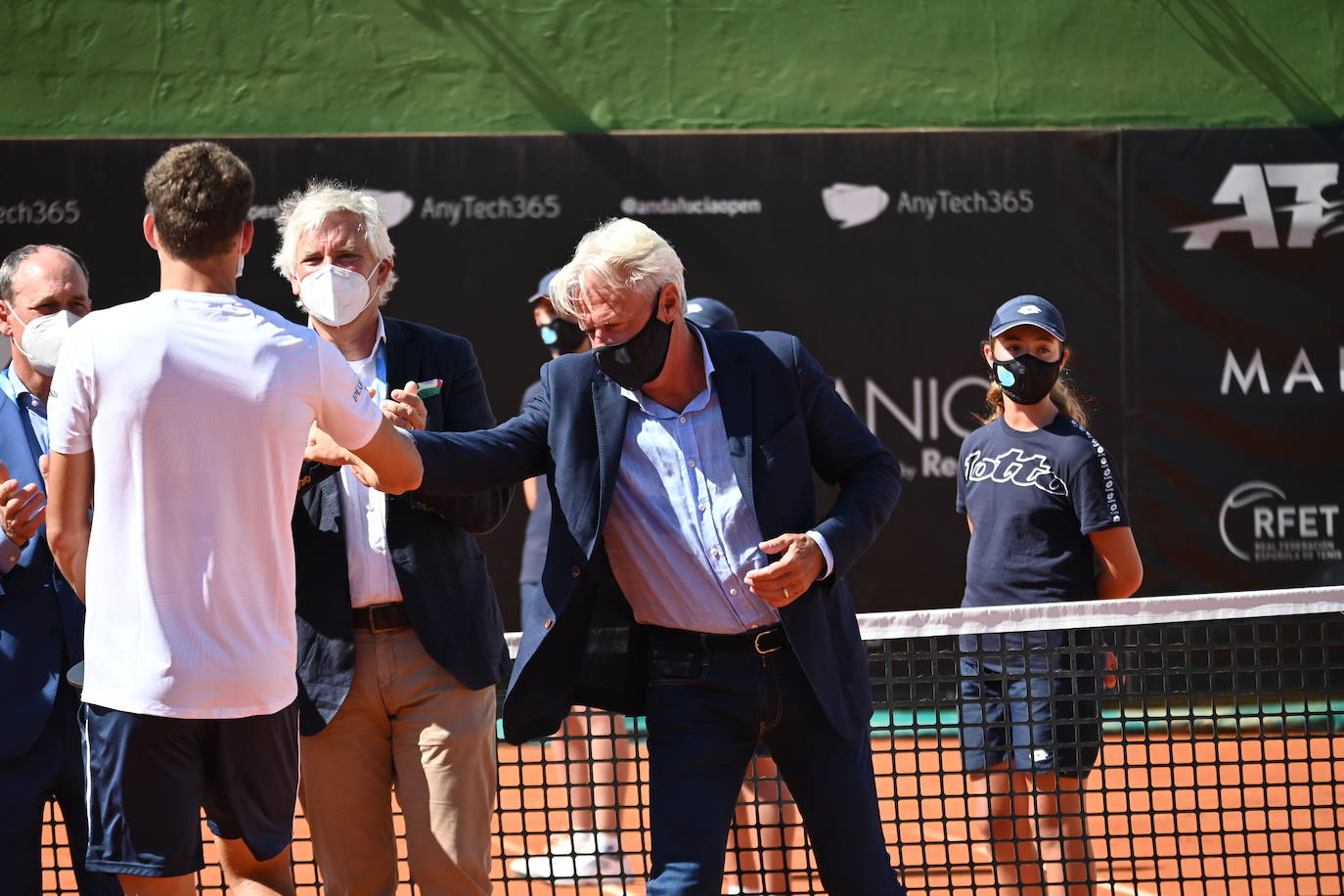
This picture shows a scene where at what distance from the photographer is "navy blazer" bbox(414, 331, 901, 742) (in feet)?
11.0

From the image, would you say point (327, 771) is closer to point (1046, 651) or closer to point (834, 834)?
point (834, 834)

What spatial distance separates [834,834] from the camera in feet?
10.9

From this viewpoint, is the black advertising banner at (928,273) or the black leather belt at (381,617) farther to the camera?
the black advertising banner at (928,273)

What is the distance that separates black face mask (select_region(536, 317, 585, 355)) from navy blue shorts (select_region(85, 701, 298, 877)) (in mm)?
4045

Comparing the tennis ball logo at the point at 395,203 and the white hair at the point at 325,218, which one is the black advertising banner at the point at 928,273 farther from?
the white hair at the point at 325,218

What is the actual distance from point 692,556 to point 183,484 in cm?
118

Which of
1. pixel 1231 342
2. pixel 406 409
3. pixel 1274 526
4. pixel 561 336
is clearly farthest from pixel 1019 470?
pixel 1274 526

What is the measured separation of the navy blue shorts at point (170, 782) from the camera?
9.21 ft

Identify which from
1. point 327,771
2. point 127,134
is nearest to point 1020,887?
point 327,771

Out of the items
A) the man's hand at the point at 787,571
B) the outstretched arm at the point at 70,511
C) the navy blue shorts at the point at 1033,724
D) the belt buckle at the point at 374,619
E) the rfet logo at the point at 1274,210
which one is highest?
the rfet logo at the point at 1274,210

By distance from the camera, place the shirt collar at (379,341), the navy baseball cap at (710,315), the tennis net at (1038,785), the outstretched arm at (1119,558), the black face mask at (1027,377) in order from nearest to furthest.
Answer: the shirt collar at (379,341), the tennis net at (1038,785), the outstretched arm at (1119,558), the black face mask at (1027,377), the navy baseball cap at (710,315)

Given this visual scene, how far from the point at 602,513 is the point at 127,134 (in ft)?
21.3

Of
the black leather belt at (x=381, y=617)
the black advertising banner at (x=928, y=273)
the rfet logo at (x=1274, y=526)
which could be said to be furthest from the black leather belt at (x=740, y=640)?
the rfet logo at (x=1274, y=526)

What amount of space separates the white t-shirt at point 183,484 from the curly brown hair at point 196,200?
4.3 inches
